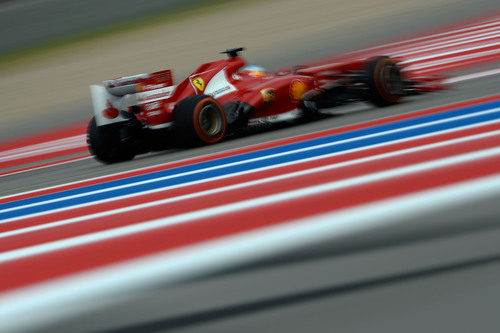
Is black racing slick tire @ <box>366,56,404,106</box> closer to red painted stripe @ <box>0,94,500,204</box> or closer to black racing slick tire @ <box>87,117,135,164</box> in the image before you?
red painted stripe @ <box>0,94,500,204</box>

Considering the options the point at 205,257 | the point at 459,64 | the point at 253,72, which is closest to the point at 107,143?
the point at 253,72

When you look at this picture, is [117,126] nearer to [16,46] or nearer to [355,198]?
[355,198]

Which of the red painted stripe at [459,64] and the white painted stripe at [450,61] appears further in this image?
the white painted stripe at [450,61]

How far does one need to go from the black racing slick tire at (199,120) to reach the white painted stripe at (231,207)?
2.49m

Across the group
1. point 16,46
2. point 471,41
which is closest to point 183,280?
point 471,41

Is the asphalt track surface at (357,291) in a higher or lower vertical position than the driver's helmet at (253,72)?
lower

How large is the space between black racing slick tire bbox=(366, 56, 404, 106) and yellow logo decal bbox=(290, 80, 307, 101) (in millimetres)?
609

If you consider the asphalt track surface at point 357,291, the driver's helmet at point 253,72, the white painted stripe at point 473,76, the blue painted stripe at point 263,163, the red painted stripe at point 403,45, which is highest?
the driver's helmet at point 253,72

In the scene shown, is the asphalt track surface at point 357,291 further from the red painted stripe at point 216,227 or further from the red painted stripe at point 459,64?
the red painted stripe at point 459,64

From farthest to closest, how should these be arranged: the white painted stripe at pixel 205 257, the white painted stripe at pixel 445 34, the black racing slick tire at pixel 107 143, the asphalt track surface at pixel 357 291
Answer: the white painted stripe at pixel 445 34, the black racing slick tire at pixel 107 143, the white painted stripe at pixel 205 257, the asphalt track surface at pixel 357 291

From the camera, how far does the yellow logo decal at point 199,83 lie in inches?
275

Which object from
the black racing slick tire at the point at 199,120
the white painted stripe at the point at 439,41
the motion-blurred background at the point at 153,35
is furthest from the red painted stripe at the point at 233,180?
the motion-blurred background at the point at 153,35

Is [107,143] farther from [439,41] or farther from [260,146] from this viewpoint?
[439,41]

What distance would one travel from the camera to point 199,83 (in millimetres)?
7012
